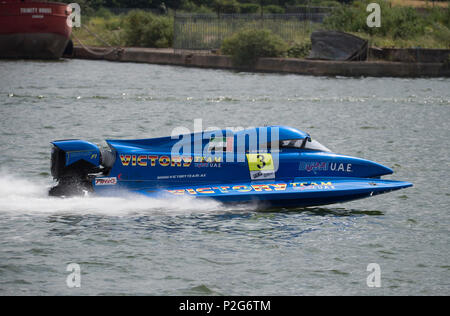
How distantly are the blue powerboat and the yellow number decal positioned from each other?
0.8 inches

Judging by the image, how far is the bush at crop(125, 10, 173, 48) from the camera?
189 feet

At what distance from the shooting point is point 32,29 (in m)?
51.4

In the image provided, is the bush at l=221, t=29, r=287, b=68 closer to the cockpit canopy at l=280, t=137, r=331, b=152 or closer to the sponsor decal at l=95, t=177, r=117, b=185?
the cockpit canopy at l=280, t=137, r=331, b=152

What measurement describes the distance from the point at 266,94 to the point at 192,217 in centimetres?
2242

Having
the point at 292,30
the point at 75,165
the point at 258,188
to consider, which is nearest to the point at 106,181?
the point at 75,165

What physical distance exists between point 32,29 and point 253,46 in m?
16.4

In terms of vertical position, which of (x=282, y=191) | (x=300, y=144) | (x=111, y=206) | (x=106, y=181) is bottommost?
(x=111, y=206)

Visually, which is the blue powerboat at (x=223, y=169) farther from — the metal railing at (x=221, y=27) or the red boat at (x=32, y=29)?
the red boat at (x=32, y=29)

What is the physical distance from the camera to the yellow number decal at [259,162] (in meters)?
14.5

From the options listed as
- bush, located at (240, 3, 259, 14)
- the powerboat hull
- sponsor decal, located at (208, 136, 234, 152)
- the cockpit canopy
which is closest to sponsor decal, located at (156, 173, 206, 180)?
the powerboat hull

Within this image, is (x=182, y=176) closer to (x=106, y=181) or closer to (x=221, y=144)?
(x=221, y=144)
